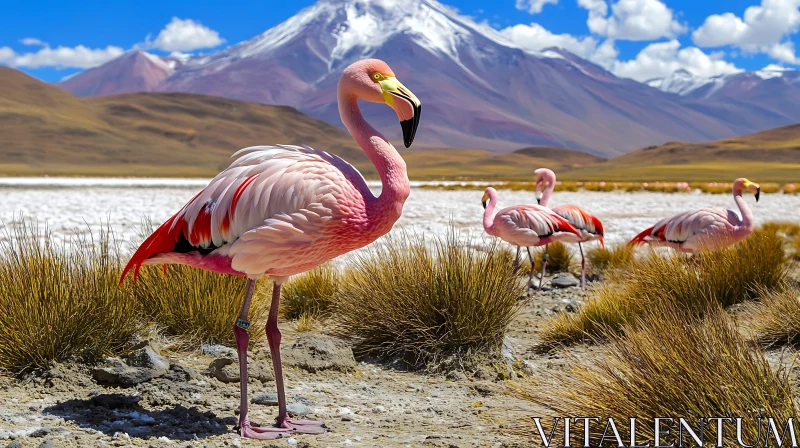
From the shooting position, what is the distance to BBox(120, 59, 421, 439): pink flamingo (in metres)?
3.86

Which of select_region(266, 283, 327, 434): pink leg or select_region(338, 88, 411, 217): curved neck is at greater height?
select_region(338, 88, 411, 217): curved neck

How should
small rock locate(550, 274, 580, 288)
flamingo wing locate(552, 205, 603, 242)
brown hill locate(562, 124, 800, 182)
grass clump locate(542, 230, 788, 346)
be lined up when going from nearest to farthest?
1. grass clump locate(542, 230, 788, 346)
2. small rock locate(550, 274, 580, 288)
3. flamingo wing locate(552, 205, 603, 242)
4. brown hill locate(562, 124, 800, 182)

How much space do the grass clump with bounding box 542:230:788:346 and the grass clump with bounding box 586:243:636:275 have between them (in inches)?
87.6

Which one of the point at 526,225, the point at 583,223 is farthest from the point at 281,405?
the point at 583,223

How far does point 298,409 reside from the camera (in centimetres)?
455

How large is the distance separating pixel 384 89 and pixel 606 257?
724cm

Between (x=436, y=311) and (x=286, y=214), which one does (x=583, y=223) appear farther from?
(x=286, y=214)

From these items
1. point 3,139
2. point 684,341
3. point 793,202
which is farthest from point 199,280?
point 3,139

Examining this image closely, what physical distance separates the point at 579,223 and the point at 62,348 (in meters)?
6.40

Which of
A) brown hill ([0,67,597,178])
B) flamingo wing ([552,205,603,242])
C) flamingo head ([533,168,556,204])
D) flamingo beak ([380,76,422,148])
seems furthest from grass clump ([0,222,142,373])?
brown hill ([0,67,597,178])

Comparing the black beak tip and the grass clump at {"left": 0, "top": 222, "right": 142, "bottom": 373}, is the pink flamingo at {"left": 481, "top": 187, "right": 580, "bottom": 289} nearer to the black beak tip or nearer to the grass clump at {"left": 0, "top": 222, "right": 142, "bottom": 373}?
the grass clump at {"left": 0, "top": 222, "right": 142, "bottom": 373}

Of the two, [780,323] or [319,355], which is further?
[780,323]

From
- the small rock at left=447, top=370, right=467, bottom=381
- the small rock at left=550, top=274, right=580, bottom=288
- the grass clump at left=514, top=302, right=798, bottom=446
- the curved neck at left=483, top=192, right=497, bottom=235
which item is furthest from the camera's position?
the small rock at left=550, top=274, right=580, bottom=288

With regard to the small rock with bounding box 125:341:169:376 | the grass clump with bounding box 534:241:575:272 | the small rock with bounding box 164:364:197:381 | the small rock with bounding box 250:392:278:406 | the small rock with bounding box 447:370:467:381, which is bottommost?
the small rock with bounding box 250:392:278:406
